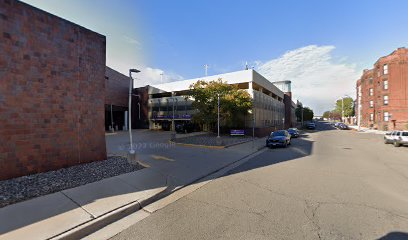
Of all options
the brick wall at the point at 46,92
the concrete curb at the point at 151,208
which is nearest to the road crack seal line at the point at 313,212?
the concrete curb at the point at 151,208

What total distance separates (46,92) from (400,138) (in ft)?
82.1

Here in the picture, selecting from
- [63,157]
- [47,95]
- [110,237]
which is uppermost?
[47,95]

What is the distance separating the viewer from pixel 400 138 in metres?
16.8

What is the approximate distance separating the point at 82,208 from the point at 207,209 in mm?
2915

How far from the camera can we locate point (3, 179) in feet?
20.6

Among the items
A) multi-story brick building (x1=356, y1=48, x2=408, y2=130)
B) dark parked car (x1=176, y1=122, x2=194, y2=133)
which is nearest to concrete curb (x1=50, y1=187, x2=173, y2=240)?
dark parked car (x1=176, y1=122, x2=194, y2=133)

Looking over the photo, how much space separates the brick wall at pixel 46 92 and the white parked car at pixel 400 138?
913 inches

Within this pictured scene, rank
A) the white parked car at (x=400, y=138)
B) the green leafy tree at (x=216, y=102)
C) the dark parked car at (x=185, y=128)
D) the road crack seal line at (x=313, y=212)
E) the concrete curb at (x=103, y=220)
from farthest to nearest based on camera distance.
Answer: the dark parked car at (x=185, y=128)
the green leafy tree at (x=216, y=102)
the white parked car at (x=400, y=138)
the road crack seal line at (x=313, y=212)
the concrete curb at (x=103, y=220)

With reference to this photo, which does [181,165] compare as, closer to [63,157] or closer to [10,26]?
[63,157]

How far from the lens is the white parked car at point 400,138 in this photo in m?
16.5

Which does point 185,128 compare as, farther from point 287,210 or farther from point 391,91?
point 391,91

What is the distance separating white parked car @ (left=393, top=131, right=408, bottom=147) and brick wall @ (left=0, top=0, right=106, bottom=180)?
23.2 m

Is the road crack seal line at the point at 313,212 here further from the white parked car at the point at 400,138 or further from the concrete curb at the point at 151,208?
the white parked car at the point at 400,138

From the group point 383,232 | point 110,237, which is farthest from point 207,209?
point 383,232
